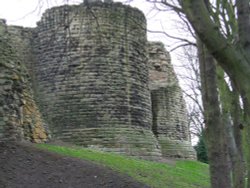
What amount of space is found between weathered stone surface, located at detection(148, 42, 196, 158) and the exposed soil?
11.2m

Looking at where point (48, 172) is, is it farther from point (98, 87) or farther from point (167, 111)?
point (167, 111)

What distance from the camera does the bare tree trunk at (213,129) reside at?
652 centimetres

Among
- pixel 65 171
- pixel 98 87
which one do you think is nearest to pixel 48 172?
pixel 65 171

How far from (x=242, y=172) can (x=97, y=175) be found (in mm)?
3224

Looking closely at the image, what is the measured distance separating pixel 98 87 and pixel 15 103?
5.62m

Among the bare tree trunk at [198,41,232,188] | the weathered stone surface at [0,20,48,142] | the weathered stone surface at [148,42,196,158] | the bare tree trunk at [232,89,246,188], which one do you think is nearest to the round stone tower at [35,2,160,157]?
the weathered stone surface at [0,20,48,142]

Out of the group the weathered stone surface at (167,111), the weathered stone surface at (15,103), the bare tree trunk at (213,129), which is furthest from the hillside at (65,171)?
the weathered stone surface at (167,111)

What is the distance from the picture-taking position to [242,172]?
7871 mm

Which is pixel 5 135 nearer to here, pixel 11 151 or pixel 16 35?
pixel 11 151

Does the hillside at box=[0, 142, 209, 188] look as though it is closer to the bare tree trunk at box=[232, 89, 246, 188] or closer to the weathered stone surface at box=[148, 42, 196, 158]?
the bare tree trunk at box=[232, 89, 246, 188]

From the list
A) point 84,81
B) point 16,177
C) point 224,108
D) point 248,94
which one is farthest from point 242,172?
point 84,81

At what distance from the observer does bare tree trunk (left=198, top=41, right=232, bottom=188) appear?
652 cm

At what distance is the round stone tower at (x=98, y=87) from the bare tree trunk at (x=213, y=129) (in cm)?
971

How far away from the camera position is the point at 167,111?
22.3 meters
